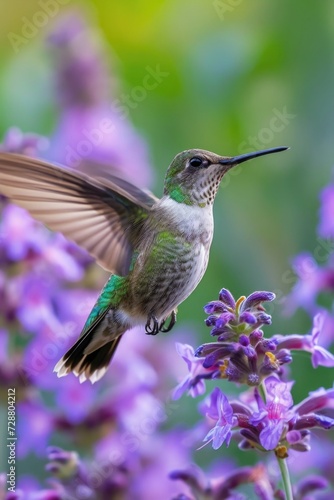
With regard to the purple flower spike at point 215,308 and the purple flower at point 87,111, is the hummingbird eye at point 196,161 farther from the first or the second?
the purple flower at point 87,111

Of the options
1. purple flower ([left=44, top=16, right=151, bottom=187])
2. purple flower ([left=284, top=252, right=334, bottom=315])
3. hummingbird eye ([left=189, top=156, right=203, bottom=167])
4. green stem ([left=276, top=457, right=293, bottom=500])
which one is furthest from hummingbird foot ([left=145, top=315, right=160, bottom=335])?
purple flower ([left=44, top=16, right=151, bottom=187])

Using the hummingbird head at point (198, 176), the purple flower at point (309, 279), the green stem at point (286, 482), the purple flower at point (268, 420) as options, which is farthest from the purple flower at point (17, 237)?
the green stem at point (286, 482)

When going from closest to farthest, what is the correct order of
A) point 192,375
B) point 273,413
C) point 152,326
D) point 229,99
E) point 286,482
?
1. point 286,482
2. point 273,413
3. point 192,375
4. point 152,326
5. point 229,99

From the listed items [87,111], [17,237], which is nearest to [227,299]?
[17,237]

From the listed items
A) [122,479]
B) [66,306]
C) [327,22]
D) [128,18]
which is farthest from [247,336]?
[128,18]

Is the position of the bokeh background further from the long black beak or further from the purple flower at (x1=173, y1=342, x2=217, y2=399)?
the purple flower at (x1=173, y1=342, x2=217, y2=399)

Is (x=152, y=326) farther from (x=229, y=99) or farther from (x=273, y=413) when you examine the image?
(x=229, y=99)

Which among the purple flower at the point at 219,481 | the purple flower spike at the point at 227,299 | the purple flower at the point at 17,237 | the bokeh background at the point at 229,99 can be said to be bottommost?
the purple flower at the point at 219,481
